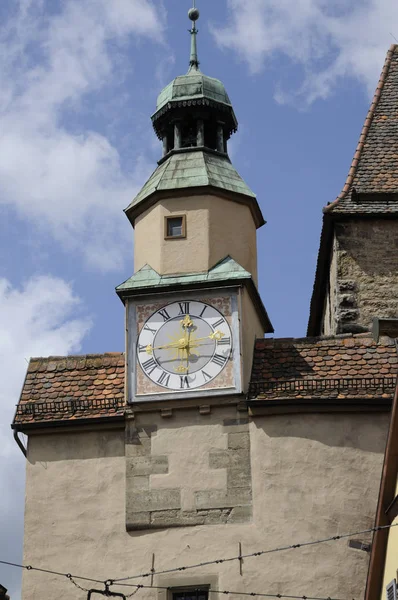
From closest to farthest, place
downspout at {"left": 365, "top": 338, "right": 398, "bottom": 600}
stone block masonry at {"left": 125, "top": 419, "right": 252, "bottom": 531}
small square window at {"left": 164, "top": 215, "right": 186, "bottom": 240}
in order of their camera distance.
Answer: downspout at {"left": 365, "top": 338, "right": 398, "bottom": 600}
stone block masonry at {"left": 125, "top": 419, "right": 252, "bottom": 531}
small square window at {"left": 164, "top": 215, "right": 186, "bottom": 240}

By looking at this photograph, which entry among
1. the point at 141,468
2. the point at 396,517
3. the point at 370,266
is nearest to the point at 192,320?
the point at 141,468

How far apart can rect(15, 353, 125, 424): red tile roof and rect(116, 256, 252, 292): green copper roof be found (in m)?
1.09

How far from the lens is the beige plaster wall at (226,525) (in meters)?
20.0

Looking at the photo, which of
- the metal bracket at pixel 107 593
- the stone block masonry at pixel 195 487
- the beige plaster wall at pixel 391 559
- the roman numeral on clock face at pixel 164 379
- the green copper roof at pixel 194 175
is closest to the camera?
the beige plaster wall at pixel 391 559

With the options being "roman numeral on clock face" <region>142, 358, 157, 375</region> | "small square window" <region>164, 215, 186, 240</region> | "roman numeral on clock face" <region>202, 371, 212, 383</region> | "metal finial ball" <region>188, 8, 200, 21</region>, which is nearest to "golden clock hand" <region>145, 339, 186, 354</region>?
"roman numeral on clock face" <region>142, 358, 157, 375</region>

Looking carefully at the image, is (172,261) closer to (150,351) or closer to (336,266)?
(150,351)

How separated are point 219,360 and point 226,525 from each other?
2369mm

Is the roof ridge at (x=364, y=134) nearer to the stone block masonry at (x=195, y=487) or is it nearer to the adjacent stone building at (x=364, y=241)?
the adjacent stone building at (x=364, y=241)

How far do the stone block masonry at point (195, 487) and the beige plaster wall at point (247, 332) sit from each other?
0.77 m

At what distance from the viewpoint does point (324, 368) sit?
2133 cm

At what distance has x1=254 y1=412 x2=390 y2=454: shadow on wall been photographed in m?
20.7

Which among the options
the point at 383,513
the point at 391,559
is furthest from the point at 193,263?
the point at 391,559

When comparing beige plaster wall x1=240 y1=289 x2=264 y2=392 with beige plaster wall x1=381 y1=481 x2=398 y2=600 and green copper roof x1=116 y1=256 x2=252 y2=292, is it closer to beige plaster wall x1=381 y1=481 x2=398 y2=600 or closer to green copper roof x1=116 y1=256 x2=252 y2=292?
green copper roof x1=116 y1=256 x2=252 y2=292

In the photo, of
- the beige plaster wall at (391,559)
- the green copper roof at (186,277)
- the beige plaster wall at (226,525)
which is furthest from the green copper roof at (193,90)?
the beige plaster wall at (391,559)
